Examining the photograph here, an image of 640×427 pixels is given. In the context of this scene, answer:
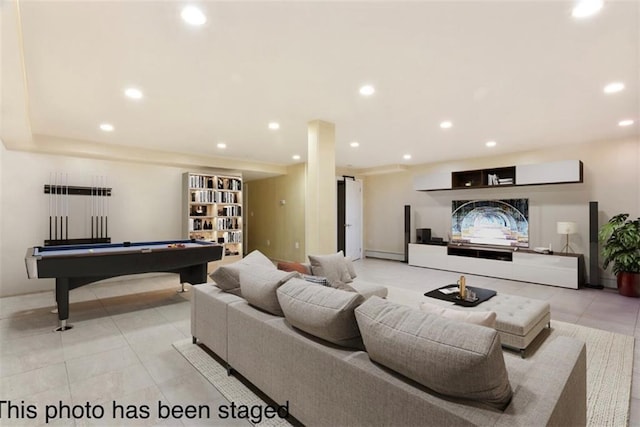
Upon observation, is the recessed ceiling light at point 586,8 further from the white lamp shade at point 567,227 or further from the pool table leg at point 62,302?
the pool table leg at point 62,302

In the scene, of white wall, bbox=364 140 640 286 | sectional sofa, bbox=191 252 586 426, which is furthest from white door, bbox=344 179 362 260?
sectional sofa, bbox=191 252 586 426

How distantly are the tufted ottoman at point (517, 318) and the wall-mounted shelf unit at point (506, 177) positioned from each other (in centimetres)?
300

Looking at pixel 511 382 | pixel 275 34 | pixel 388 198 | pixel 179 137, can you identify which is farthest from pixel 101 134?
pixel 388 198

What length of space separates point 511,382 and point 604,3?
216cm

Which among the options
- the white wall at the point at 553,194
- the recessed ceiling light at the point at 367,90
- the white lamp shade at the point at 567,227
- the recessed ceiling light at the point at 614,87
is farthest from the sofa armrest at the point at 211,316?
the white wall at the point at 553,194

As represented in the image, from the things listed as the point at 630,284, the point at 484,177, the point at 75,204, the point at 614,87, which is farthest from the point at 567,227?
the point at 75,204

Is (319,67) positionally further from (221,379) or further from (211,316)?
(221,379)

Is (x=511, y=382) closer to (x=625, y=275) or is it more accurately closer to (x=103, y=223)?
(x=625, y=275)

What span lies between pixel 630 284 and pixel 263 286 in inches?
215

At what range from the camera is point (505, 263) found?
5641 millimetres

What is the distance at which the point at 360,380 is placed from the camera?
135cm

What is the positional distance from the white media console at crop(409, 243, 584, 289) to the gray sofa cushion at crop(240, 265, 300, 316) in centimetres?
497

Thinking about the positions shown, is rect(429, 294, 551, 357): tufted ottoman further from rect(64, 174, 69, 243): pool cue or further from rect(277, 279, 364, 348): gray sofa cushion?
rect(64, 174, 69, 243): pool cue

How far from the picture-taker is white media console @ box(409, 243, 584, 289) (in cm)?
501
